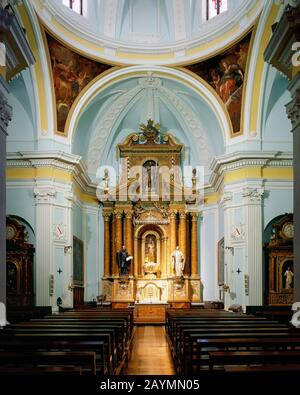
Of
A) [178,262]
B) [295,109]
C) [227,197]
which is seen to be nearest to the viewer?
[295,109]

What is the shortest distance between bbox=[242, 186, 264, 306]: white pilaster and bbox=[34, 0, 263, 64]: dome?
15.5 ft

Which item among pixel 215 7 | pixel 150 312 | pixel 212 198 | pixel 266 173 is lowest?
pixel 150 312

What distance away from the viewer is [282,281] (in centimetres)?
1758

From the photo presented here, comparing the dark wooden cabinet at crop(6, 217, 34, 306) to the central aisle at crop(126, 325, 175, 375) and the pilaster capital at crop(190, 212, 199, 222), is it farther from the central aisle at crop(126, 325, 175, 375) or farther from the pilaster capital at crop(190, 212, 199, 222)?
the pilaster capital at crop(190, 212, 199, 222)

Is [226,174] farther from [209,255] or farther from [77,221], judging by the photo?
[77,221]

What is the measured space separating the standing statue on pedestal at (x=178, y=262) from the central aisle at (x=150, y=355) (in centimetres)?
453

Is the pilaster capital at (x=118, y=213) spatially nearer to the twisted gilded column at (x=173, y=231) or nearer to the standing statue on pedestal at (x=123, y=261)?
the standing statue on pedestal at (x=123, y=261)

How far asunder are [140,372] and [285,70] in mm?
5868

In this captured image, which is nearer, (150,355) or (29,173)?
(150,355)

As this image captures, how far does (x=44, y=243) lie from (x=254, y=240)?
248 inches

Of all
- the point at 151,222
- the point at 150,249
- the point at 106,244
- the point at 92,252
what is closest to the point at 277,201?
the point at 151,222

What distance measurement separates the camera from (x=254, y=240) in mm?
17766

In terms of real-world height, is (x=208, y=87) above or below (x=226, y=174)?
above

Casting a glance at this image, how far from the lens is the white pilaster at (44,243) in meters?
17.2
